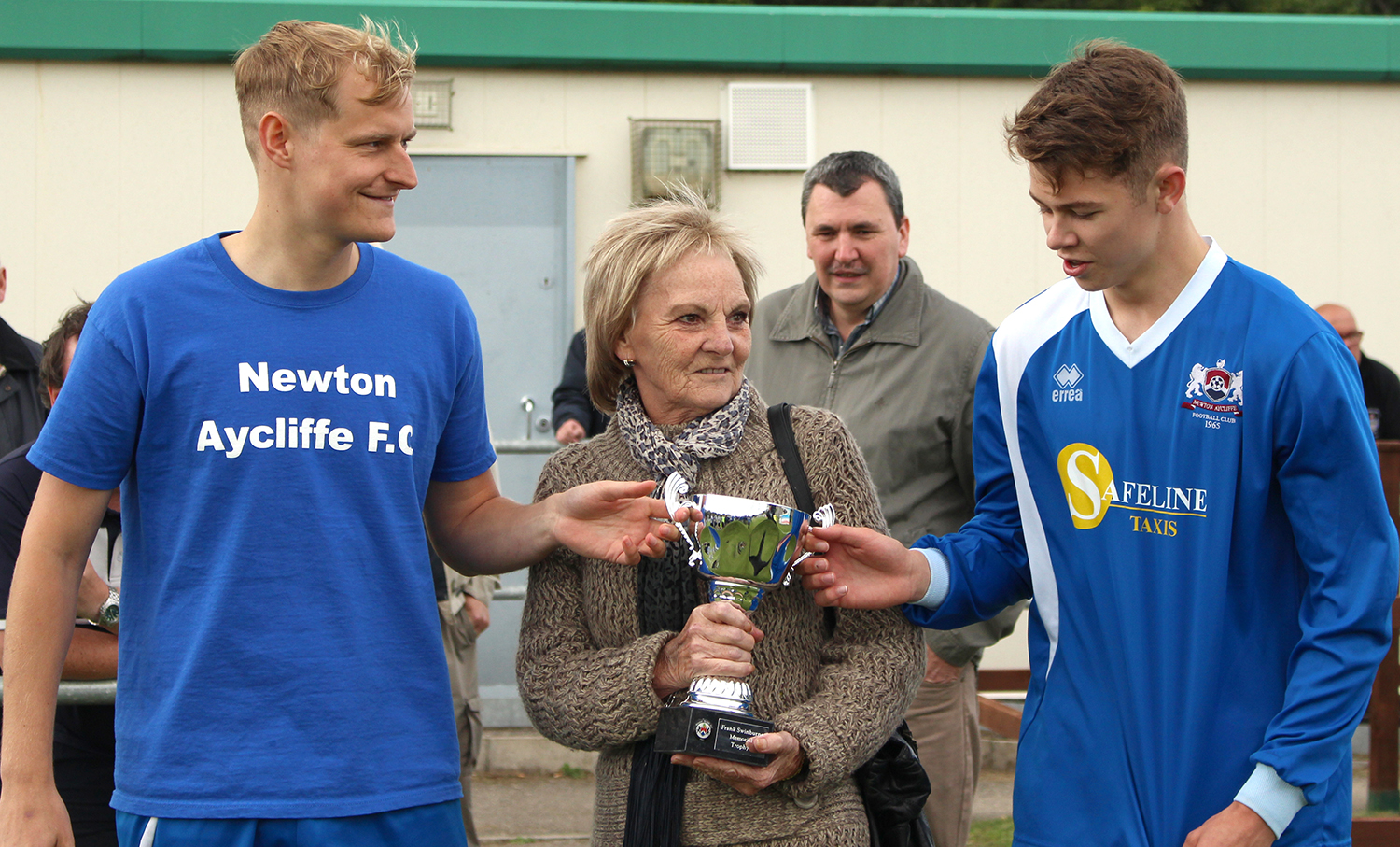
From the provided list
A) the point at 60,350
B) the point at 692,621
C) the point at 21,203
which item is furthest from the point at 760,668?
the point at 21,203

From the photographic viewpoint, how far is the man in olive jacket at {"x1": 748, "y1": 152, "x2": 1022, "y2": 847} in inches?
152

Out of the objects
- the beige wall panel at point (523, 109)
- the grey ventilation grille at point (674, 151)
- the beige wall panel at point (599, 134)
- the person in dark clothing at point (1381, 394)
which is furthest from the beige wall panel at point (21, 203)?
the person in dark clothing at point (1381, 394)

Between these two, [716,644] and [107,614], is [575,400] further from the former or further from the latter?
[716,644]

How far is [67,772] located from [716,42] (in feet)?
17.3

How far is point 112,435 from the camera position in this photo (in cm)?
217

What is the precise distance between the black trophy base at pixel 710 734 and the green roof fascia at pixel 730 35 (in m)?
5.46

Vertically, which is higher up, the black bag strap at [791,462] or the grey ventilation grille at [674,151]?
the grey ventilation grille at [674,151]

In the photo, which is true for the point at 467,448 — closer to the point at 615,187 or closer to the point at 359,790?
the point at 359,790

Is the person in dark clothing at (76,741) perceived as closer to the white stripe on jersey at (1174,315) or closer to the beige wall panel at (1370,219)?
the white stripe on jersey at (1174,315)

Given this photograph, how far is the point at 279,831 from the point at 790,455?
1.16 metres

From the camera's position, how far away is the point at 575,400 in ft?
21.3

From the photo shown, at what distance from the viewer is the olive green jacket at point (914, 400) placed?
12.6 ft

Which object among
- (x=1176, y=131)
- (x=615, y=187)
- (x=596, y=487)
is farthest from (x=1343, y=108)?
(x=596, y=487)

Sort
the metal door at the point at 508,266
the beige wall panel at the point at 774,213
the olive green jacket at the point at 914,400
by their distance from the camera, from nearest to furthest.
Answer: the olive green jacket at the point at 914,400 < the metal door at the point at 508,266 < the beige wall panel at the point at 774,213
